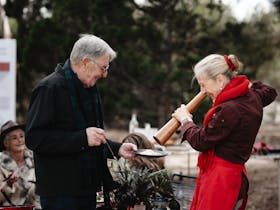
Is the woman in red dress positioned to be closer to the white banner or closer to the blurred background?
the white banner

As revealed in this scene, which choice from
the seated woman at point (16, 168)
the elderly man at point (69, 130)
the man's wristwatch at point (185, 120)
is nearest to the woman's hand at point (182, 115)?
the man's wristwatch at point (185, 120)

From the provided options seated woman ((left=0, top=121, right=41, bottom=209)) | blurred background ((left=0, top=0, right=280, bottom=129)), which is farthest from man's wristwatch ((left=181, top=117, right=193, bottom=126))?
blurred background ((left=0, top=0, right=280, bottom=129))

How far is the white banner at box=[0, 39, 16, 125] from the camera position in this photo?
7.19 m

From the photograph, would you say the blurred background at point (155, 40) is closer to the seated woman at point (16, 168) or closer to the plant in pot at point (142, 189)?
the seated woman at point (16, 168)

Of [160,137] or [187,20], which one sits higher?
[187,20]

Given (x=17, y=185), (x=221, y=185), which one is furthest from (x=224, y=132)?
(x=17, y=185)

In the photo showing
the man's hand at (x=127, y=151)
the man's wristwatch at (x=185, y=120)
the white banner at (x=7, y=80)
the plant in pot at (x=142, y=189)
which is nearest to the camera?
the man's wristwatch at (x=185, y=120)

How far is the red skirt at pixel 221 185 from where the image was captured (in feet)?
9.41

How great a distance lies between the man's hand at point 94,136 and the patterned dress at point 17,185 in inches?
70.3

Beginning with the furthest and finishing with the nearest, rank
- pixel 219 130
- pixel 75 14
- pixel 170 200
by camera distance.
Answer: pixel 75 14, pixel 170 200, pixel 219 130

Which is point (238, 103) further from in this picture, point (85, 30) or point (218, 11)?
point (85, 30)

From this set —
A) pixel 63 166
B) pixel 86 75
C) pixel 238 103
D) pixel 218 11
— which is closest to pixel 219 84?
pixel 238 103

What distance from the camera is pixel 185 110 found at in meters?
3.09

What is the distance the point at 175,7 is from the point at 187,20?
13.1 inches
